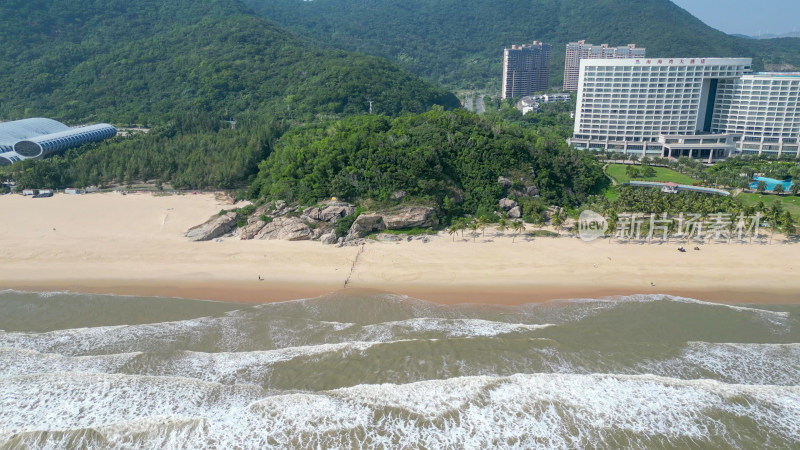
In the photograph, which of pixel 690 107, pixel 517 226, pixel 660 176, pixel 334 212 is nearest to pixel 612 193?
pixel 660 176

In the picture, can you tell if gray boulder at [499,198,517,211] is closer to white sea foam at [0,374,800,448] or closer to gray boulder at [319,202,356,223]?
gray boulder at [319,202,356,223]

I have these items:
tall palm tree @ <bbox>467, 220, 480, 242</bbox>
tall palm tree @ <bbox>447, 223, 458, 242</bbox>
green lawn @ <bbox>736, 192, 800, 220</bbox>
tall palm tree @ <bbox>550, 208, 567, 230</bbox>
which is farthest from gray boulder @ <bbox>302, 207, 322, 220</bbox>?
green lawn @ <bbox>736, 192, 800, 220</bbox>

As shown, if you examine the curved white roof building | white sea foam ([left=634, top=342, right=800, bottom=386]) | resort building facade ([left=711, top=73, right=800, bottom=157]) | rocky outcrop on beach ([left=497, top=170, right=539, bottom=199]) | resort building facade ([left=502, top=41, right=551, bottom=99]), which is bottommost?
white sea foam ([left=634, top=342, right=800, bottom=386])

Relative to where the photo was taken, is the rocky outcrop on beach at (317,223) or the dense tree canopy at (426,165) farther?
the dense tree canopy at (426,165)

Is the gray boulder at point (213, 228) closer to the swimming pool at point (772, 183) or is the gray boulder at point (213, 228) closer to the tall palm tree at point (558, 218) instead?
the tall palm tree at point (558, 218)

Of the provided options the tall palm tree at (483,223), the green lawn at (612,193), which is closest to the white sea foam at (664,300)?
the tall palm tree at (483,223)

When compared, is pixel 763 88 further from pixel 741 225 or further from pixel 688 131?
pixel 741 225

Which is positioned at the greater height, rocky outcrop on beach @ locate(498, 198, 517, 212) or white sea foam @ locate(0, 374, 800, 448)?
rocky outcrop on beach @ locate(498, 198, 517, 212)
